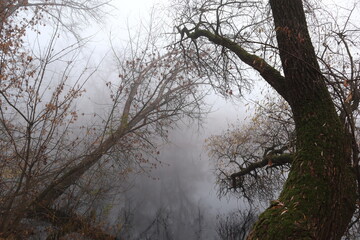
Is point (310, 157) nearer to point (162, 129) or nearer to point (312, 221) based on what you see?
point (312, 221)

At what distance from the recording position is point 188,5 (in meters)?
5.76

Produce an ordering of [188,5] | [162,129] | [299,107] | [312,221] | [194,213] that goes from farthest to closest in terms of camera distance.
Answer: [194,213], [162,129], [188,5], [299,107], [312,221]

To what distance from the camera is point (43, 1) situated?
8727 mm

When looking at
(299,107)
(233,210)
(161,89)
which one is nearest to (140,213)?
(233,210)

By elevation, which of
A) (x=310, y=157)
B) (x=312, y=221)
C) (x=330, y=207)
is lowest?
(x=312, y=221)

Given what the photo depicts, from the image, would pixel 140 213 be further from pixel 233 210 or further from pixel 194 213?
pixel 233 210

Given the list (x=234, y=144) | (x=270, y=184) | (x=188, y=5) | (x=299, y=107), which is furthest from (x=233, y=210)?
(x=299, y=107)

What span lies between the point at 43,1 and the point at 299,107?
9.55 meters

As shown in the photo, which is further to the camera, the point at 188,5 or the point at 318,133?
the point at 188,5

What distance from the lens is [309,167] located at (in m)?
2.19

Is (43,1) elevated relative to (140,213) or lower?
elevated

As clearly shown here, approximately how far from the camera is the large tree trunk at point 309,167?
6.10ft

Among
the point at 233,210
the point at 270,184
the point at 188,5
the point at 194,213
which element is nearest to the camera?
the point at 188,5

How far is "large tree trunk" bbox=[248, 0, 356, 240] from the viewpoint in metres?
1.86
